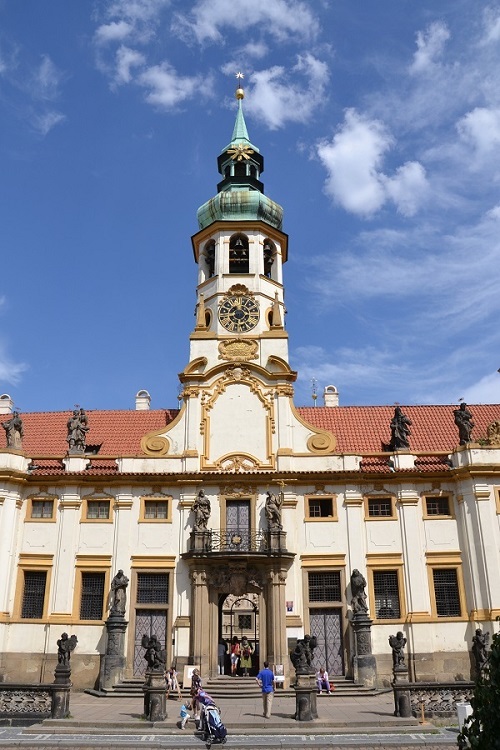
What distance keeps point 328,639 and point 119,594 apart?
347 inches

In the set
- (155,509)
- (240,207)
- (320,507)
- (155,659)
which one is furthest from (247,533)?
(240,207)

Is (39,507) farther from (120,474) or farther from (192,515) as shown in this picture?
(192,515)

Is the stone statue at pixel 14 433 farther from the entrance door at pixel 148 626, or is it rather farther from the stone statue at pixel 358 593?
the stone statue at pixel 358 593

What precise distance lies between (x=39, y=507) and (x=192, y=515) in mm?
6927

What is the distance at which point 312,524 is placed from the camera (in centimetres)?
3030

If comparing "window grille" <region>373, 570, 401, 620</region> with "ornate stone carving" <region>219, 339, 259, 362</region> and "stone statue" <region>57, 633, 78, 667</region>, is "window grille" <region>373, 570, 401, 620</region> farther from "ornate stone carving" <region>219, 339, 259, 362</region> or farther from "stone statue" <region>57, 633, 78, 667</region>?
"stone statue" <region>57, 633, 78, 667</region>

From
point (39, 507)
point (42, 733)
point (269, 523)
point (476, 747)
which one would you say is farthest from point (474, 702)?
point (39, 507)

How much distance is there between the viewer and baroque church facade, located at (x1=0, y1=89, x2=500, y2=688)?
1128 inches

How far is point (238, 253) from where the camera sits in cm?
3722

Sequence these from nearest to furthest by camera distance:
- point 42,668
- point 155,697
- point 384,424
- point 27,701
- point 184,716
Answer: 1. point 184,716
2. point 155,697
3. point 27,701
4. point 42,668
5. point 384,424

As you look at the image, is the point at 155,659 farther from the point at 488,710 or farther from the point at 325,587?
the point at 488,710

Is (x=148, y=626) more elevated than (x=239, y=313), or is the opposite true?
(x=239, y=313)

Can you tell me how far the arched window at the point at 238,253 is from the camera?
3700 centimetres

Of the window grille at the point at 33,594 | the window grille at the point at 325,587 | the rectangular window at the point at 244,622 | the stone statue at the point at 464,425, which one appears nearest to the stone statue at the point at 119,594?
the window grille at the point at 33,594
